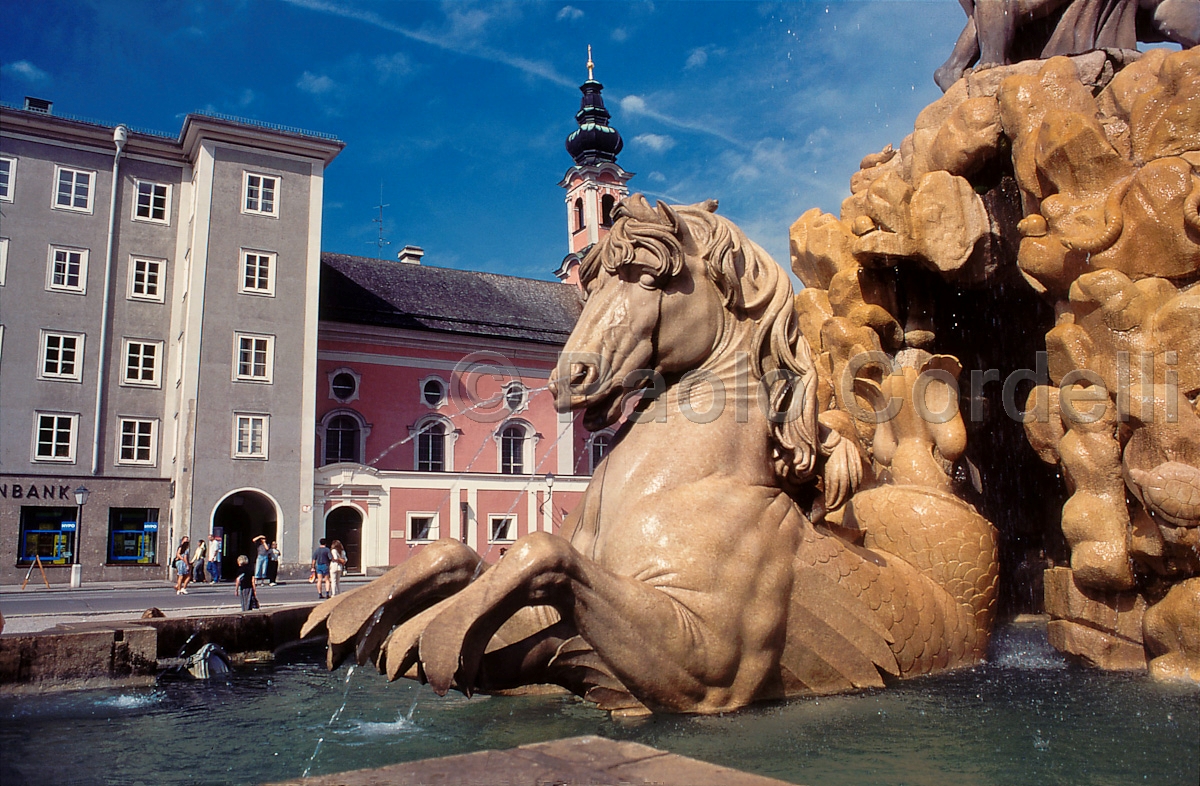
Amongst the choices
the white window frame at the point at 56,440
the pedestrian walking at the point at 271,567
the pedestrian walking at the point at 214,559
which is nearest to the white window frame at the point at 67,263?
the white window frame at the point at 56,440

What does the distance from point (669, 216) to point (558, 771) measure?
2.27 metres

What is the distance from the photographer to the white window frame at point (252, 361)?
28.9 meters

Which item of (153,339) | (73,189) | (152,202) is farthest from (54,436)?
(152,202)

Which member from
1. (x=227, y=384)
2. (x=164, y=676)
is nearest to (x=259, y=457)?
(x=227, y=384)

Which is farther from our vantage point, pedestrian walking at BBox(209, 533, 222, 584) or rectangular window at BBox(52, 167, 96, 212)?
rectangular window at BBox(52, 167, 96, 212)

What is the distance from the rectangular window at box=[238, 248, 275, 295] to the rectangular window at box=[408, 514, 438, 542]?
8873 mm

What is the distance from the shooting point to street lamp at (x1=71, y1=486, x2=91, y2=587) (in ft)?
78.8

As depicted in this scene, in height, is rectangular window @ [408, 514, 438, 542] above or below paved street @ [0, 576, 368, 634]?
above

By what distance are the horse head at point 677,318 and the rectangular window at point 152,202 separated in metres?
30.7

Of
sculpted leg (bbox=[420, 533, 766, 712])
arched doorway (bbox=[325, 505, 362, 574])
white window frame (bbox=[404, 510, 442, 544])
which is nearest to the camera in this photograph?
sculpted leg (bbox=[420, 533, 766, 712])

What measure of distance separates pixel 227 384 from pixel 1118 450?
27809 millimetres

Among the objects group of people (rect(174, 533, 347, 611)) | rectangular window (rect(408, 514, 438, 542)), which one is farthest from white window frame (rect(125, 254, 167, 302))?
rectangular window (rect(408, 514, 438, 542))

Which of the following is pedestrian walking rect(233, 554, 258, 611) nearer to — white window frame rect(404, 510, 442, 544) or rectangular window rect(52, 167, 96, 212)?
white window frame rect(404, 510, 442, 544)

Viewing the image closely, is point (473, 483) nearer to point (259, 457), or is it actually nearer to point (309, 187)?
point (259, 457)
